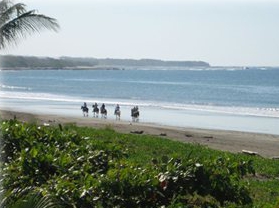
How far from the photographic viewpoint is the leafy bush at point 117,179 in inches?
195

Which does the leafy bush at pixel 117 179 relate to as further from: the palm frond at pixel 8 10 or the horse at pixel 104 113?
the horse at pixel 104 113

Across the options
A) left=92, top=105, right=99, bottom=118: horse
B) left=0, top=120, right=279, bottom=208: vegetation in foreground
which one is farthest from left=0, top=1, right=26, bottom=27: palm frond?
left=92, top=105, right=99, bottom=118: horse

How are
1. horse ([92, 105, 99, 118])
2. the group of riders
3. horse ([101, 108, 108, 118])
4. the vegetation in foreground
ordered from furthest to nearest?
horse ([92, 105, 99, 118]) < horse ([101, 108, 108, 118]) < the group of riders < the vegetation in foreground

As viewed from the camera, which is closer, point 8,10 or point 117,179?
point 117,179

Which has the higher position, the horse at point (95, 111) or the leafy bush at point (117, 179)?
the leafy bush at point (117, 179)

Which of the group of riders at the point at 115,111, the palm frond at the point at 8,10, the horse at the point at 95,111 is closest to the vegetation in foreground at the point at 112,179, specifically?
the palm frond at the point at 8,10

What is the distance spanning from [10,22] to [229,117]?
95.3 feet

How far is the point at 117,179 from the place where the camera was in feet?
16.6

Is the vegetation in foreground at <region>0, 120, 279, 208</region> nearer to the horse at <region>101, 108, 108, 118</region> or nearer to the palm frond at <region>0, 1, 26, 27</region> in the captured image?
the palm frond at <region>0, 1, 26, 27</region>

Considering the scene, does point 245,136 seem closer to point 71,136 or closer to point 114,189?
point 71,136

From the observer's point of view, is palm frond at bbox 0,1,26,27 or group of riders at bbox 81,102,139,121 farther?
group of riders at bbox 81,102,139,121

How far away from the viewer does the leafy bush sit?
495 cm

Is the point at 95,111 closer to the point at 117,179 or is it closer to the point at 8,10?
the point at 8,10

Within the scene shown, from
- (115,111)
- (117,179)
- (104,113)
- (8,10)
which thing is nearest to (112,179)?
(117,179)
